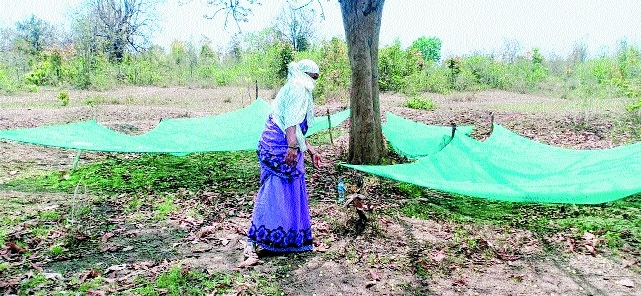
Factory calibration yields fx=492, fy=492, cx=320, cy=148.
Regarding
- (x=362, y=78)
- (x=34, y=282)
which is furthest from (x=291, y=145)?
(x=362, y=78)

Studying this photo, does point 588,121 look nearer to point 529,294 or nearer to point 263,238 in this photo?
point 529,294

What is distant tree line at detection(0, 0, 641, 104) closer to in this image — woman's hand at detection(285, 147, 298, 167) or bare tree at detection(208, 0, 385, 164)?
bare tree at detection(208, 0, 385, 164)

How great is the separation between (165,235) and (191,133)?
7.55 feet

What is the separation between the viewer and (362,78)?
5160mm

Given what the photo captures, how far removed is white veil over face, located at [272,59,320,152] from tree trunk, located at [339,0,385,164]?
7.29 feet

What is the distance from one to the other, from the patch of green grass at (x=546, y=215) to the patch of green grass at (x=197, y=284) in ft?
5.68

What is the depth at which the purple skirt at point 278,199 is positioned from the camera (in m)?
3.01

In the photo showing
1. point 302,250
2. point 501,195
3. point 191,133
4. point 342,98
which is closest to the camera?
point 501,195

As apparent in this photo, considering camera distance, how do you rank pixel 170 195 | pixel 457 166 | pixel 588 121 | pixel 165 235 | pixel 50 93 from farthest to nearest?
pixel 50 93 < pixel 588 121 < pixel 170 195 < pixel 457 166 < pixel 165 235

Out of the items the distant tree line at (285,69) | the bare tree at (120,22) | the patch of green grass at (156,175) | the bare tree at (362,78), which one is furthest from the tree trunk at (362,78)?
the bare tree at (120,22)

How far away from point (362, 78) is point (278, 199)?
2.46m

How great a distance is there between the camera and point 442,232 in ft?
12.2

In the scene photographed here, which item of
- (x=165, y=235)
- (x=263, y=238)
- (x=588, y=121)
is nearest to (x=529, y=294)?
(x=263, y=238)

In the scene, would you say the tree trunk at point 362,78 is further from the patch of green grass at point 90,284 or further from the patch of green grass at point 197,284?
the patch of green grass at point 90,284
